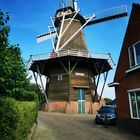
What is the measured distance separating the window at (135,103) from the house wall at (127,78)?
13.6 inches

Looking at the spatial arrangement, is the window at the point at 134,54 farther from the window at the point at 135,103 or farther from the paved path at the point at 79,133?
the paved path at the point at 79,133

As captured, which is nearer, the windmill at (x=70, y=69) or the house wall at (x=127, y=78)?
the house wall at (x=127, y=78)

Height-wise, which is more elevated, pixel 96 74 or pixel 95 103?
pixel 96 74

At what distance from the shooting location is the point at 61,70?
34.9 meters

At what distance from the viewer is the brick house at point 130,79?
1402cm

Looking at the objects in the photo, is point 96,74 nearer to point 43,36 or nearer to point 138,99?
point 43,36

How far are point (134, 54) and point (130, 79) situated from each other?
1674 millimetres

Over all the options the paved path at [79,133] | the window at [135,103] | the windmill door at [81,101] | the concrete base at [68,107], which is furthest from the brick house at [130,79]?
the windmill door at [81,101]

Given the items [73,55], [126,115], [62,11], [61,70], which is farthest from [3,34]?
[62,11]

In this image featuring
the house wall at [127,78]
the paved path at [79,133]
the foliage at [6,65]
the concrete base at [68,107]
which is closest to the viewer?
the foliage at [6,65]

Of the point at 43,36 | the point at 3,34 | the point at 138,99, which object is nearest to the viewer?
the point at 3,34

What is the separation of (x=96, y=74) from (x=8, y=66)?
30.4m

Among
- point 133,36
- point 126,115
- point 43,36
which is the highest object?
point 43,36

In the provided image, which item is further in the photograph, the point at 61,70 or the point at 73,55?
the point at 61,70
